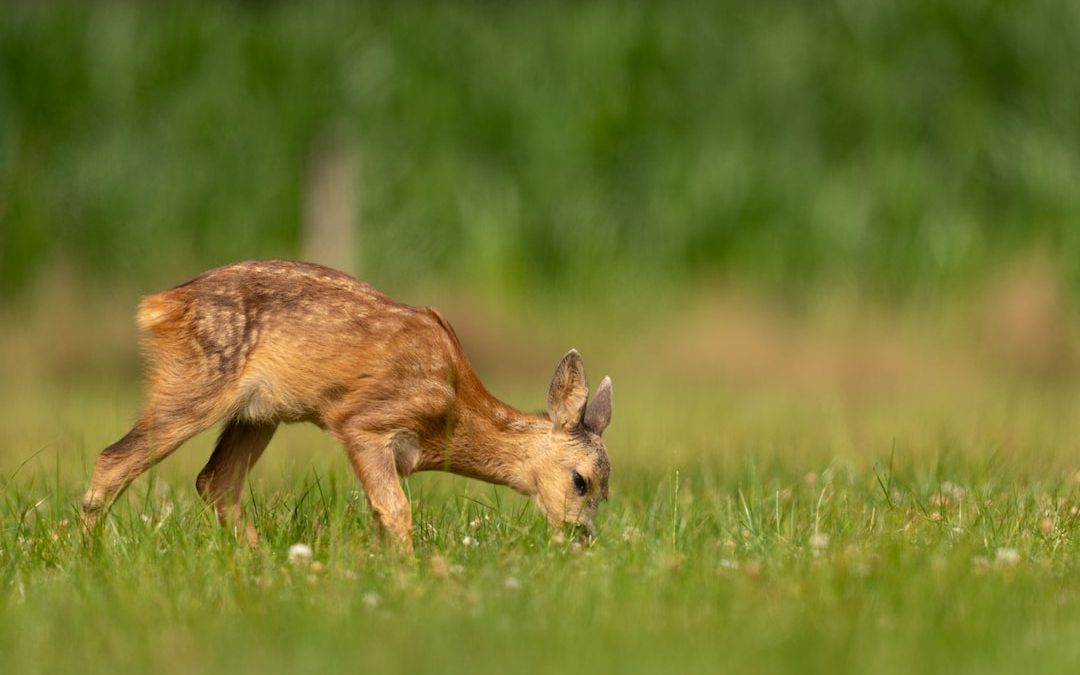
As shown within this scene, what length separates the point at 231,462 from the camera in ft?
27.3

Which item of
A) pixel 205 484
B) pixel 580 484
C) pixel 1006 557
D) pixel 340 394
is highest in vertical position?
pixel 340 394

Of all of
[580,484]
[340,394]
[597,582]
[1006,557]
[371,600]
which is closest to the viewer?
[371,600]

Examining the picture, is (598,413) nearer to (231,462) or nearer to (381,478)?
(381,478)

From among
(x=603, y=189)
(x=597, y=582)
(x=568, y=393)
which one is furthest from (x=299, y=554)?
(x=603, y=189)

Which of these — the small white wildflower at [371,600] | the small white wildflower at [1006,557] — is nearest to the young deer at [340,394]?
the small white wildflower at [371,600]

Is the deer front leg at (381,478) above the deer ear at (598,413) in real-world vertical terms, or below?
below

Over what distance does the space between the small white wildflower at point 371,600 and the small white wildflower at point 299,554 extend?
570mm

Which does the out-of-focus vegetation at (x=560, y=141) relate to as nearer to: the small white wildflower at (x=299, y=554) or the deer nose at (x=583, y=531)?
the deer nose at (x=583, y=531)

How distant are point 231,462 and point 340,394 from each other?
745 mm

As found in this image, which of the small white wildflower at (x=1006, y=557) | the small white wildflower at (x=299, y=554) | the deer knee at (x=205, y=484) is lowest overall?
the deer knee at (x=205, y=484)

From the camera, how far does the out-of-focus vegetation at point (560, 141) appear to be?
647 inches

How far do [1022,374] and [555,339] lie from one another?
402cm

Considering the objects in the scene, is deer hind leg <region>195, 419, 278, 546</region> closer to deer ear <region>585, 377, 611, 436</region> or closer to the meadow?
deer ear <region>585, 377, 611, 436</region>

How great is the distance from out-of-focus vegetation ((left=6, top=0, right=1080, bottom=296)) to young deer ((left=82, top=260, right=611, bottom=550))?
830cm
